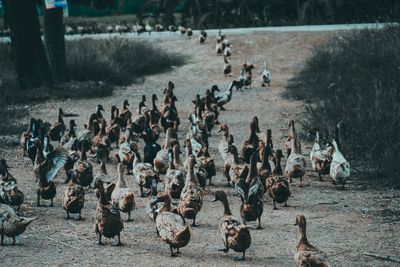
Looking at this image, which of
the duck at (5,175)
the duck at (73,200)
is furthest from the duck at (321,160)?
the duck at (5,175)

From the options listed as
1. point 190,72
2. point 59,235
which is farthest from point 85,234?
point 190,72

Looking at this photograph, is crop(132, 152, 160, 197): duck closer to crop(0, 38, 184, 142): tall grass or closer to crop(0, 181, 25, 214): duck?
crop(0, 181, 25, 214): duck

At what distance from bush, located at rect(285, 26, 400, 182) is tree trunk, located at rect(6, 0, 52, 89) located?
7.90 m

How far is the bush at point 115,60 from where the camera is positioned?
31.4m

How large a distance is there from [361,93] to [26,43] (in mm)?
11973

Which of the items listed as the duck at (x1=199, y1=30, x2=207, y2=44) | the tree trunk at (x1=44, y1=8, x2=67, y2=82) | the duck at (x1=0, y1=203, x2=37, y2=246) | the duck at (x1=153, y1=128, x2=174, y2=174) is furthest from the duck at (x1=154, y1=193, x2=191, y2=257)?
the duck at (x1=199, y1=30, x2=207, y2=44)

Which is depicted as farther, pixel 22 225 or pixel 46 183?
pixel 46 183

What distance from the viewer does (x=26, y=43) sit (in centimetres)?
2792

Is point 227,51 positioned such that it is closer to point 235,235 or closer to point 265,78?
point 265,78

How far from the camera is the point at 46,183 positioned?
1362 centimetres

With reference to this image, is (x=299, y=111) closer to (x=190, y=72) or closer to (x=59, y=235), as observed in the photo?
(x=190, y=72)

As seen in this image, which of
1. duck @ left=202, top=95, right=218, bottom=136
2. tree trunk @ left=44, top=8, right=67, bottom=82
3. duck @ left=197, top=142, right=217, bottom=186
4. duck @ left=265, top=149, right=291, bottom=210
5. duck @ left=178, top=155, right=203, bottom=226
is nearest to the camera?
duck @ left=178, top=155, right=203, bottom=226

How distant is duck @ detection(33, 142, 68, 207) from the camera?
13570 mm

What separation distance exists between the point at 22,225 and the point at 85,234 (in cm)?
105
